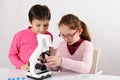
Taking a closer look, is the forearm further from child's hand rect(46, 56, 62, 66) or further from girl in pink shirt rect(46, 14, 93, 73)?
child's hand rect(46, 56, 62, 66)

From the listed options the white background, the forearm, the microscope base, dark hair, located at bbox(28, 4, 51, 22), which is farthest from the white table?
the white background

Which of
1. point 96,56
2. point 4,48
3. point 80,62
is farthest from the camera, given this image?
point 4,48

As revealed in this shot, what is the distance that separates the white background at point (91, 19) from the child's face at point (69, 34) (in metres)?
0.88

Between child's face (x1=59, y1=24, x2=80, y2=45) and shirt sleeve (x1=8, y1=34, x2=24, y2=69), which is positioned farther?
shirt sleeve (x1=8, y1=34, x2=24, y2=69)

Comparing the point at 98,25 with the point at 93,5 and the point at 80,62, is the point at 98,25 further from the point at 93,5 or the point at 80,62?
the point at 80,62

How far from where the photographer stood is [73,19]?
169 centimetres

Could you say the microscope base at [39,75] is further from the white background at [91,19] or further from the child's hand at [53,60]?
the white background at [91,19]

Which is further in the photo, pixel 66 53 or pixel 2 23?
pixel 2 23

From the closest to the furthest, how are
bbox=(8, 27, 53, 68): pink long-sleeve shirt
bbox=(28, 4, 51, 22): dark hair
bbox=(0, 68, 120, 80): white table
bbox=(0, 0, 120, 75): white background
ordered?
1. bbox=(0, 68, 120, 80): white table
2. bbox=(28, 4, 51, 22): dark hair
3. bbox=(8, 27, 53, 68): pink long-sleeve shirt
4. bbox=(0, 0, 120, 75): white background

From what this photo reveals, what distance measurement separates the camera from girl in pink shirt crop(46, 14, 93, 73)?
160 cm

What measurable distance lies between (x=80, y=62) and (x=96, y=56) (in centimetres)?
34

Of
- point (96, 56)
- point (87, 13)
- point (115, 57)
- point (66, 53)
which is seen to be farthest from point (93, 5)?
point (66, 53)

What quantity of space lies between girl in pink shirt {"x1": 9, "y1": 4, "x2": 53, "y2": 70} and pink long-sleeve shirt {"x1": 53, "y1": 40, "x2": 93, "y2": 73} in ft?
0.75

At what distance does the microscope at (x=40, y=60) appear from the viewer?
1.47m
